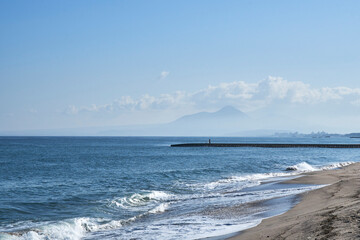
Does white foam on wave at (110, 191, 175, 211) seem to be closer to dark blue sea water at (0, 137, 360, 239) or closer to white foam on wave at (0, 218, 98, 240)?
dark blue sea water at (0, 137, 360, 239)

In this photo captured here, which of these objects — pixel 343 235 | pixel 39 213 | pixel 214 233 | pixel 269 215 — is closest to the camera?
pixel 343 235

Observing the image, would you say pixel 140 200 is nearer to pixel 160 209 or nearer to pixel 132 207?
pixel 132 207

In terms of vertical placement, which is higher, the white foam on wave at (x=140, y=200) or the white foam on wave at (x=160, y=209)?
the white foam on wave at (x=160, y=209)

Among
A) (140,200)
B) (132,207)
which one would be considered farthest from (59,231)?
(140,200)

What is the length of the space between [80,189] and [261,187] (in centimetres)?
1218

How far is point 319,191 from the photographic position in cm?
1880

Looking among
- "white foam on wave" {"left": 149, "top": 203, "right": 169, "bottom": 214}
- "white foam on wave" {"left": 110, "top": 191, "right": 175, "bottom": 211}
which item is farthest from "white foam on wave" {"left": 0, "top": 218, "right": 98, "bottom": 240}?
"white foam on wave" {"left": 110, "top": 191, "right": 175, "bottom": 211}

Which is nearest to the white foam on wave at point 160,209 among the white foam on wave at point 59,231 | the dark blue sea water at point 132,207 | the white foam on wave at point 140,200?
the dark blue sea water at point 132,207

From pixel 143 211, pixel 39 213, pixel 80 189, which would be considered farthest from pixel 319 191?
pixel 80 189

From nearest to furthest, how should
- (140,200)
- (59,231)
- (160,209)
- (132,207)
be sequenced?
(59,231) < (160,209) < (132,207) < (140,200)

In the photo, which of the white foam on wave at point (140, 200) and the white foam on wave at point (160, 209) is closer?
the white foam on wave at point (160, 209)

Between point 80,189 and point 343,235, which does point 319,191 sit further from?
point 80,189

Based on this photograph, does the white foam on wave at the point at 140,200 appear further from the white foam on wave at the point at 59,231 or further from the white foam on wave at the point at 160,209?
the white foam on wave at the point at 59,231

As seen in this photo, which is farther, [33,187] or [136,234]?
[33,187]
